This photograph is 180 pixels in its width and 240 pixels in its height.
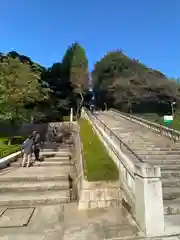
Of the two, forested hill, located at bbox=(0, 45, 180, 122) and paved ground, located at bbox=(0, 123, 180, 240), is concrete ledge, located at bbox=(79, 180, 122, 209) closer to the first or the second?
paved ground, located at bbox=(0, 123, 180, 240)

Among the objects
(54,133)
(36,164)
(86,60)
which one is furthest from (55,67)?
(36,164)

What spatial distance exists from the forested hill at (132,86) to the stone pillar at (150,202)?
40952 mm

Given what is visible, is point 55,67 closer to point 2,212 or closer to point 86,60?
point 86,60

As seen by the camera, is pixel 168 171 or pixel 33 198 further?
pixel 168 171

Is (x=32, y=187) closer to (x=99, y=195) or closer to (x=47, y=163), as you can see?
(x=99, y=195)

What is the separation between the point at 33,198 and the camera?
694cm

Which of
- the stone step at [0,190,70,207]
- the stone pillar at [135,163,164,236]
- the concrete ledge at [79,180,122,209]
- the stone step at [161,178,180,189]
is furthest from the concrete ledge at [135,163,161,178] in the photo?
the stone step at [0,190,70,207]

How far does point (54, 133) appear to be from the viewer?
23.8m

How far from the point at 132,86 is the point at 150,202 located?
41.5 meters

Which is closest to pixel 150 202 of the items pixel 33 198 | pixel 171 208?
A: pixel 171 208

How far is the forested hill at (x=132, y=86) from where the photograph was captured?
44312 millimetres

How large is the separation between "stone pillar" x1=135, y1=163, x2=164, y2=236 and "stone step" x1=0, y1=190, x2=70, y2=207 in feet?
9.82

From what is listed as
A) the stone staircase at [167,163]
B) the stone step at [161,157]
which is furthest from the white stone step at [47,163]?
the stone step at [161,157]

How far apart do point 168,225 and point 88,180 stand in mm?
2387
